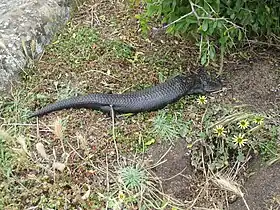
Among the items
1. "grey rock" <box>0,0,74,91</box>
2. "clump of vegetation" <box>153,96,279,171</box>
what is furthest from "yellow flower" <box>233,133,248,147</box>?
"grey rock" <box>0,0,74,91</box>

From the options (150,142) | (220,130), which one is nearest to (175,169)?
(150,142)

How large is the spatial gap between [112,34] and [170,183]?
1464 mm

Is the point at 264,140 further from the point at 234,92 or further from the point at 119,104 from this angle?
the point at 119,104

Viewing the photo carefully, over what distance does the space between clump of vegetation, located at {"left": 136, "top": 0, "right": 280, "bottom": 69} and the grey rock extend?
886 mm

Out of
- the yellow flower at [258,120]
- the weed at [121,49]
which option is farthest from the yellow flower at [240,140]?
the weed at [121,49]

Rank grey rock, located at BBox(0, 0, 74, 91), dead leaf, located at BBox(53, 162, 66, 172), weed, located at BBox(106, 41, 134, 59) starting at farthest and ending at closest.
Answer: weed, located at BBox(106, 41, 134, 59) → grey rock, located at BBox(0, 0, 74, 91) → dead leaf, located at BBox(53, 162, 66, 172)

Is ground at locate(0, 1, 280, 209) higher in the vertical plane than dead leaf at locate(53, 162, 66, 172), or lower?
lower

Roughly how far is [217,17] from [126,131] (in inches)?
35.4

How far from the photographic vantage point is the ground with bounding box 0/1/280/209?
10.3 ft

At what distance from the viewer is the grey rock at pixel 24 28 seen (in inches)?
155

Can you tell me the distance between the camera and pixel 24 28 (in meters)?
4.12

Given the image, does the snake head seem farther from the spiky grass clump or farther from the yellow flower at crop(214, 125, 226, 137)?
the spiky grass clump

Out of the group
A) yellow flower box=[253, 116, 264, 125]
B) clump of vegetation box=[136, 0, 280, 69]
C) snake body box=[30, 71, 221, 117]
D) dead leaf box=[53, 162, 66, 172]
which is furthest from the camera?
snake body box=[30, 71, 221, 117]

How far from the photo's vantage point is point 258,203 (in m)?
3.11
